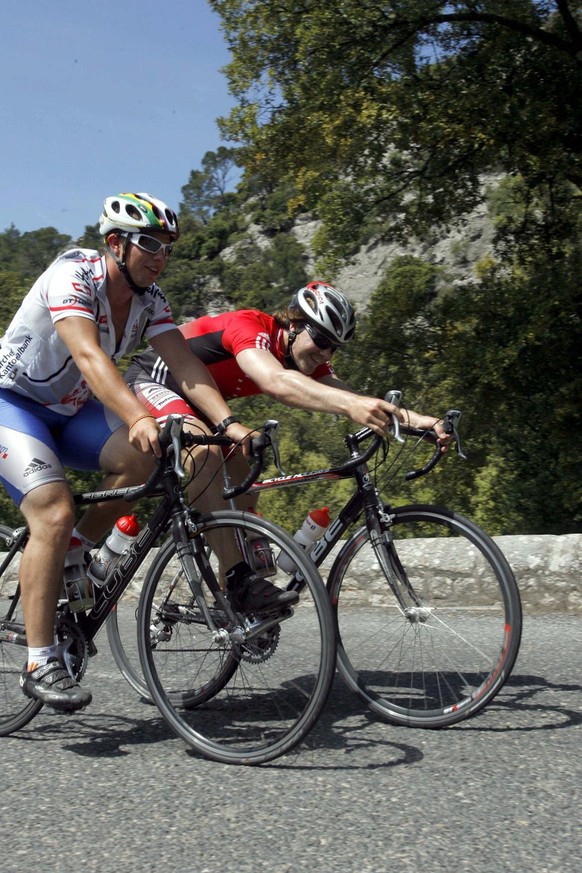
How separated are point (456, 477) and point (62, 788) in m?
13.1

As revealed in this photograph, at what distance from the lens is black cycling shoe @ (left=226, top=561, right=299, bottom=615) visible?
12.0 feet

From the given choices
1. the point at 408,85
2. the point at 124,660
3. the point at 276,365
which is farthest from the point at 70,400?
the point at 408,85

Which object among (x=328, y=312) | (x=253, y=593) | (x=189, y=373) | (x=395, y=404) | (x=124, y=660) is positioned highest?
(x=328, y=312)

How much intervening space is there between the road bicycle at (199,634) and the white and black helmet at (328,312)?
69 cm

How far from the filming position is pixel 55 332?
3832 millimetres

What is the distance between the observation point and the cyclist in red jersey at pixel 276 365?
386 cm

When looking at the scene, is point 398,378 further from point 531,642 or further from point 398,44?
point 531,642

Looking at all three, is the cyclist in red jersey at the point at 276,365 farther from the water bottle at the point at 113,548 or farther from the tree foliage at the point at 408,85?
the tree foliage at the point at 408,85

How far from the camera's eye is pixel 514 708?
407cm

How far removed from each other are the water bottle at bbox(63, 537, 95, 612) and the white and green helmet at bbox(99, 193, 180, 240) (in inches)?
51.4

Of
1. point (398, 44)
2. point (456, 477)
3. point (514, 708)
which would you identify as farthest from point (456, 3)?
point (514, 708)

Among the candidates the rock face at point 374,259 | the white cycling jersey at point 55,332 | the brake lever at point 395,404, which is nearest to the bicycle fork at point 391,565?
the brake lever at point 395,404

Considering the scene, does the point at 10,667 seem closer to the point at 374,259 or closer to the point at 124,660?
the point at 124,660

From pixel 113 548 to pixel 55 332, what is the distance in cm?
89
